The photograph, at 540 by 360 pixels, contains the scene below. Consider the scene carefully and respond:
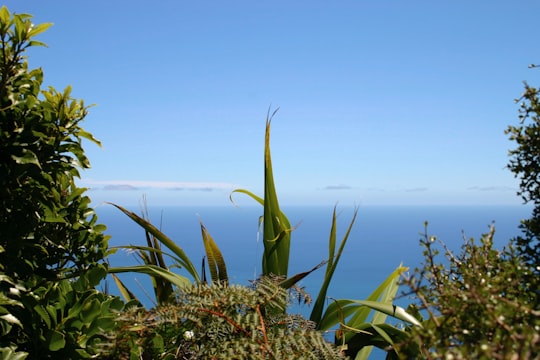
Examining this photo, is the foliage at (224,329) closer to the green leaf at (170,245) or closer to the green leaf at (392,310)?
the green leaf at (392,310)

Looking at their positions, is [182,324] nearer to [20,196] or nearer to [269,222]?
[20,196]

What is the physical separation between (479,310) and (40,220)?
1734mm

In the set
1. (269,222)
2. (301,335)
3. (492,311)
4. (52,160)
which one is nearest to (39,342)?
(52,160)

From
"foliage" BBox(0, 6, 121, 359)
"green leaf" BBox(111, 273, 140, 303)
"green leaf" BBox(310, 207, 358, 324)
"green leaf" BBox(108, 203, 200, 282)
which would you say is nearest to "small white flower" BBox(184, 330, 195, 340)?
"foliage" BBox(0, 6, 121, 359)

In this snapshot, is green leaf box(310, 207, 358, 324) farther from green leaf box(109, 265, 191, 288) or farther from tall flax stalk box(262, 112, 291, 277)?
green leaf box(109, 265, 191, 288)

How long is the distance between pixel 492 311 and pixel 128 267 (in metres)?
2.12

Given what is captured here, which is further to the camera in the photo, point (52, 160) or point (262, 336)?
point (52, 160)

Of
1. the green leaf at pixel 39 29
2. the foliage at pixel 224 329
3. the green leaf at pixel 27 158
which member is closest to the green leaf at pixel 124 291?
the foliage at pixel 224 329

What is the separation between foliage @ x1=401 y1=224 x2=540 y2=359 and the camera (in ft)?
3.17

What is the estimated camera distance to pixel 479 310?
1.14 metres

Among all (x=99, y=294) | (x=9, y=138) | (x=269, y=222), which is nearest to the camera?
(x=9, y=138)

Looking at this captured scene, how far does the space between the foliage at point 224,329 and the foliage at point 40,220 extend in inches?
11.2

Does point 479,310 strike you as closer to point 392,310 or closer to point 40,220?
point 392,310

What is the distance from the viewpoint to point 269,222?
300 centimetres
